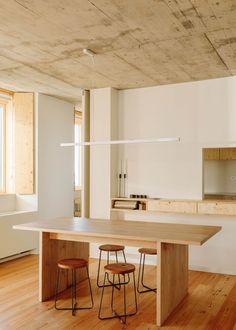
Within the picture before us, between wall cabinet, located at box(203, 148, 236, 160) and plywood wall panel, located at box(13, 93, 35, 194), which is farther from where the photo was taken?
plywood wall panel, located at box(13, 93, 35, 194)

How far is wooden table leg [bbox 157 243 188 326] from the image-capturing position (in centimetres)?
349

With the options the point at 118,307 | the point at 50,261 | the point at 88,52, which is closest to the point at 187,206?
the point at 118,307

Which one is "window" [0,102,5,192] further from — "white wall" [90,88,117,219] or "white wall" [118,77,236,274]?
"white wall" [118,77,236,274]

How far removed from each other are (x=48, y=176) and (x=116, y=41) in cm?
343

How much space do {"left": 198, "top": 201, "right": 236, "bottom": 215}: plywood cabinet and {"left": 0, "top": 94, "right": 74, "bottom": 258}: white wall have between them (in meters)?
2.90

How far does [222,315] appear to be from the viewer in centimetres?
369

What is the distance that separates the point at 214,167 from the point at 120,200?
1839mm

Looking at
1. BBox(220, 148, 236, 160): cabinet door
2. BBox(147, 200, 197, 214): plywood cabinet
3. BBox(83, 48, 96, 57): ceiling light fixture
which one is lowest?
BBox(147, 200, 197, 214): plywood cabinet

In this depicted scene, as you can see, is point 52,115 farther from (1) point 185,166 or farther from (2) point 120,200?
(1) point 185,166

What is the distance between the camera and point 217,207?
514cm

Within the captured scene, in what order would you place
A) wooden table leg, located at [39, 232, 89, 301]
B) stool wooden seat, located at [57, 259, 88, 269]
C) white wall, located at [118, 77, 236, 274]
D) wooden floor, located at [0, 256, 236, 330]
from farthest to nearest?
white wall, located at [118, 77, 236, 274]
wooden table leg, located at [39, 232, 89, 301]
stool wooden seat, located at [57, 259, 88, 269]
wooden floor, located at [0, 256, 236, 330]

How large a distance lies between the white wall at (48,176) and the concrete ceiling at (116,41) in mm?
1029

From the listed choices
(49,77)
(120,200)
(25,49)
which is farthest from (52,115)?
(25,49)

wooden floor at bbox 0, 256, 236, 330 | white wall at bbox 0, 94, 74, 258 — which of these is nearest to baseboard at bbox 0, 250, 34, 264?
white wall at bbox 0, 94, 74, 258
